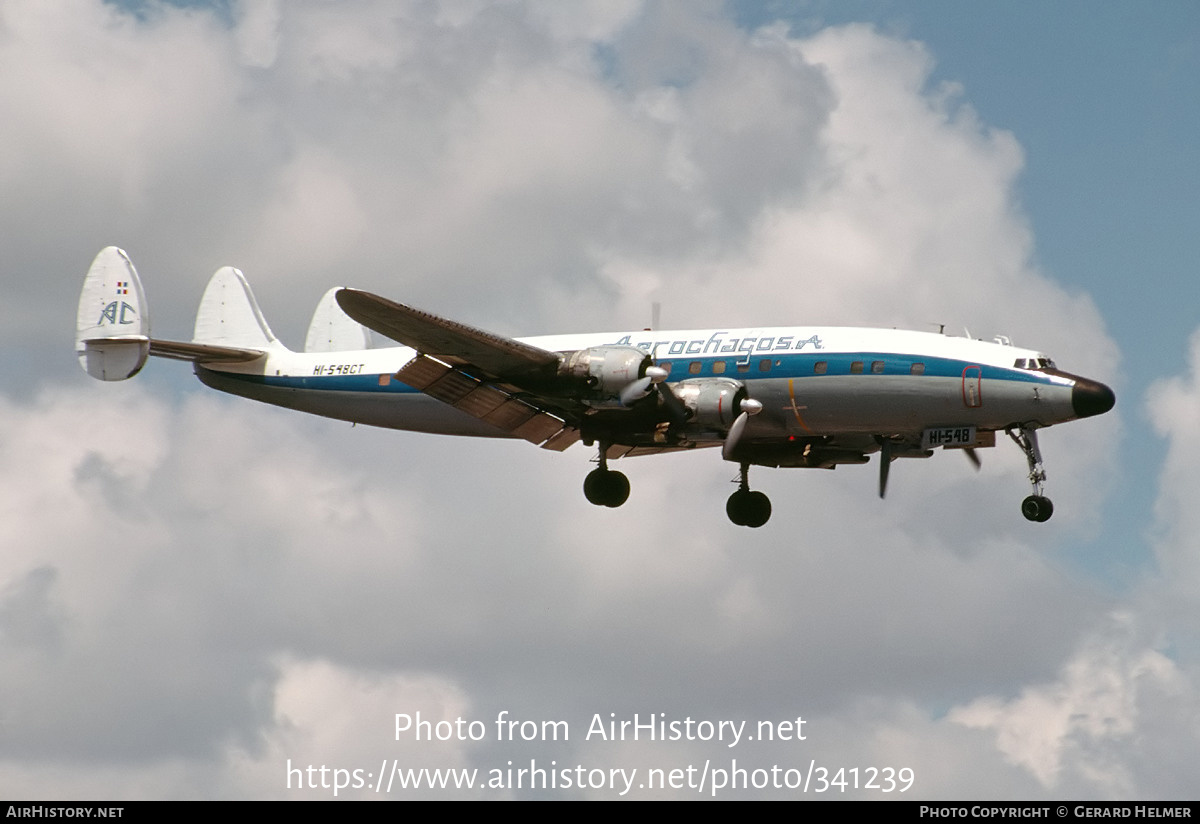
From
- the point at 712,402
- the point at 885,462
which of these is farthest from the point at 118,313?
the point at 885,462

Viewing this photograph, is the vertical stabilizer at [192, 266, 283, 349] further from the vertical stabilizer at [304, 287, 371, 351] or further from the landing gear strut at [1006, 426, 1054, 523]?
the landing gear strut at [1006, 426, 1054, 523]

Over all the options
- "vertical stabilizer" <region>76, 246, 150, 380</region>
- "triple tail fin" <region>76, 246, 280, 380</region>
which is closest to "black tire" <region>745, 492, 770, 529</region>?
"triple tail fin" <region>76, 246, 280, 380</region>

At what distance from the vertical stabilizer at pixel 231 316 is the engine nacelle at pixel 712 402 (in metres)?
13.7

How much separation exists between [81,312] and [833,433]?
1811cm

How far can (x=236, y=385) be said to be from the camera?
1732 inches

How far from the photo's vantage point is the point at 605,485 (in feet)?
127

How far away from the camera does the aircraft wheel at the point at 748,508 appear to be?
41.4 meters

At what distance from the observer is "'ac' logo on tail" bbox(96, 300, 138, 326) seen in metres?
40.2

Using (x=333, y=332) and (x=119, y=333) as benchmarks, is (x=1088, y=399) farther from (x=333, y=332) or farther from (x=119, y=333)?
(x=119, y=333)

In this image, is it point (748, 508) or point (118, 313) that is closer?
point (118, 313)

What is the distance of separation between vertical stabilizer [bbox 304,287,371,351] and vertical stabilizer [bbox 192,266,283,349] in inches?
42.2

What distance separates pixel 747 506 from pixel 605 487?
4387 mm

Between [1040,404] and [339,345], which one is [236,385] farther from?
[1040,404]

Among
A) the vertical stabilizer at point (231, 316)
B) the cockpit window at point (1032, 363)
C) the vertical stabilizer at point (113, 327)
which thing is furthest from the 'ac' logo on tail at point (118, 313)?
the cockpit window at point (1032, 363)
